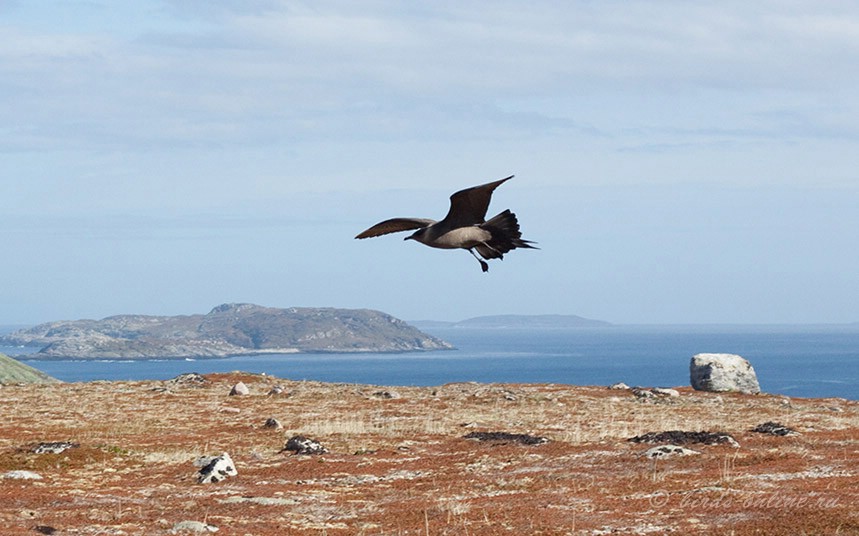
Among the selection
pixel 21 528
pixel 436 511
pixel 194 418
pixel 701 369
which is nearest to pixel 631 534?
pixel 436 511

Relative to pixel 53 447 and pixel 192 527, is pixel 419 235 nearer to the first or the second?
pixel 192 527

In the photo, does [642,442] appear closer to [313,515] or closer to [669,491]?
[669,491]

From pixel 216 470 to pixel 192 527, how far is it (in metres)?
7.43

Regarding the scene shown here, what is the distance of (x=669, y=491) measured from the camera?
22.2 m

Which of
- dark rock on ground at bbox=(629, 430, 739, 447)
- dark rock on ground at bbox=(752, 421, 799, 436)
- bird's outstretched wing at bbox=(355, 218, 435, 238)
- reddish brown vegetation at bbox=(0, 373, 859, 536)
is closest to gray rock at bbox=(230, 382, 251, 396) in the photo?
reddish brown vegetation at bbox=(0, 373, 859, 536)

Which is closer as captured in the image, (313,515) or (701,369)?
(313,515)

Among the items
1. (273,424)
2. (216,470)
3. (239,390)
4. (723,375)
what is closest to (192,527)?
(216,470)

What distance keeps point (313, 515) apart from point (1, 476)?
979 cm

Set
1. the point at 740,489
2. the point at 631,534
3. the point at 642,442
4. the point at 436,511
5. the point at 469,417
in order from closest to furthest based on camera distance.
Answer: the point at 631,534 < the point at 436,511 < the point at 740,489 < the point at 642,442 < the point at 469,417

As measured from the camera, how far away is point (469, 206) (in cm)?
1279

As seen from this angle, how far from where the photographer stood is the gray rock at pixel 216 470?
85.3 feet

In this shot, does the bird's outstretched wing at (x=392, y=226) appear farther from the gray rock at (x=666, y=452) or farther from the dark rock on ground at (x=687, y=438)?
the dark rock on ground at (x=687, y=438)

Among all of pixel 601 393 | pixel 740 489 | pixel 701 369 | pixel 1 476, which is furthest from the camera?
pixel 701 369

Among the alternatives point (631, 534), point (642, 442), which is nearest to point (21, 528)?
point (631, 534)
